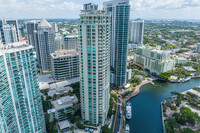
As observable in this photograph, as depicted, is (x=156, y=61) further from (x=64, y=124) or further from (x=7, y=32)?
(x=7, y=32)

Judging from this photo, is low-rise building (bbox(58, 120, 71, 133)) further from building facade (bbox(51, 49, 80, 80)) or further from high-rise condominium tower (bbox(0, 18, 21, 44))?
high-rise condominium tower (bbox(0, 18, 21, 44))

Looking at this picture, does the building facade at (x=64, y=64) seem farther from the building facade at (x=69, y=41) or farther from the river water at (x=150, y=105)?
the river water at (x=150, y=105)

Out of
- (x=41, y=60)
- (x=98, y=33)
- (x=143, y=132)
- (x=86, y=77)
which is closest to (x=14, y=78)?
(x=86, y=77)

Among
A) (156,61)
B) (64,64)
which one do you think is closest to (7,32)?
(64,64)

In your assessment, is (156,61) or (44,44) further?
(156,61)

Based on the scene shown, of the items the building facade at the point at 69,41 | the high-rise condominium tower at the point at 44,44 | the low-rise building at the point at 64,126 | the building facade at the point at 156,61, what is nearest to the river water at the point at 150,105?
the building facade at the point at 156,61

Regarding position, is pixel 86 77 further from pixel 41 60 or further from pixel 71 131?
pixel 41 60

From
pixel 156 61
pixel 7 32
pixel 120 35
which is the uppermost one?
pixel 7 32
